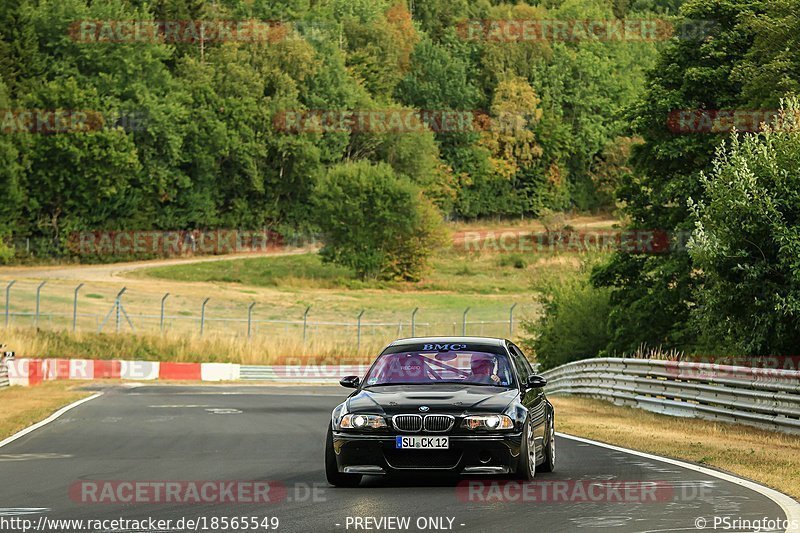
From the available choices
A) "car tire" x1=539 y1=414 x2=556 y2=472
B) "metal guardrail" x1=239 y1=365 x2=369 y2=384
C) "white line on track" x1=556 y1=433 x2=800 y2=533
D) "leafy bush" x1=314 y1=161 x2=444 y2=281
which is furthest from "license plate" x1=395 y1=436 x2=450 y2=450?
"leafy bush" x1=314 y1=161 x2=444 y2=281

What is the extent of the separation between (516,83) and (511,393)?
400 feet

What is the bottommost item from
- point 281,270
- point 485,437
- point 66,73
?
point 281,270

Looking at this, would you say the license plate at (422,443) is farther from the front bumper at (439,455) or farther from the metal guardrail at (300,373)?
the metal guardrail at (300,373)

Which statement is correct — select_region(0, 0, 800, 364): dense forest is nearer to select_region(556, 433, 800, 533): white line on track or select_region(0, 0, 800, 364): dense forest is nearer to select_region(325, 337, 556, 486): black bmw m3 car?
select_region(556, 433, 800, 533): white line on track

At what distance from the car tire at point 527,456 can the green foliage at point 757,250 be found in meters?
10.2

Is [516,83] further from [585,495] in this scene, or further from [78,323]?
[585,495]

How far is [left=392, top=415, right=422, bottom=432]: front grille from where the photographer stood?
1245 cm

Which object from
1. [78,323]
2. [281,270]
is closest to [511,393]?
[78,323]

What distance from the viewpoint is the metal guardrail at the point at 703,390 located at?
19.9 metres

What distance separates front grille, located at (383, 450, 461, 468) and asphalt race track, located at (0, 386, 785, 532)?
0.26 metres

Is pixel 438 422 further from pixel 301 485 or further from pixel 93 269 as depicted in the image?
pixel 93 269

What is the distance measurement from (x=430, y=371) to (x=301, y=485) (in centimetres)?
182

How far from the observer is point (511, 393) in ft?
43.6

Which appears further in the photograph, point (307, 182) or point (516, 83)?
point (516, 83)
